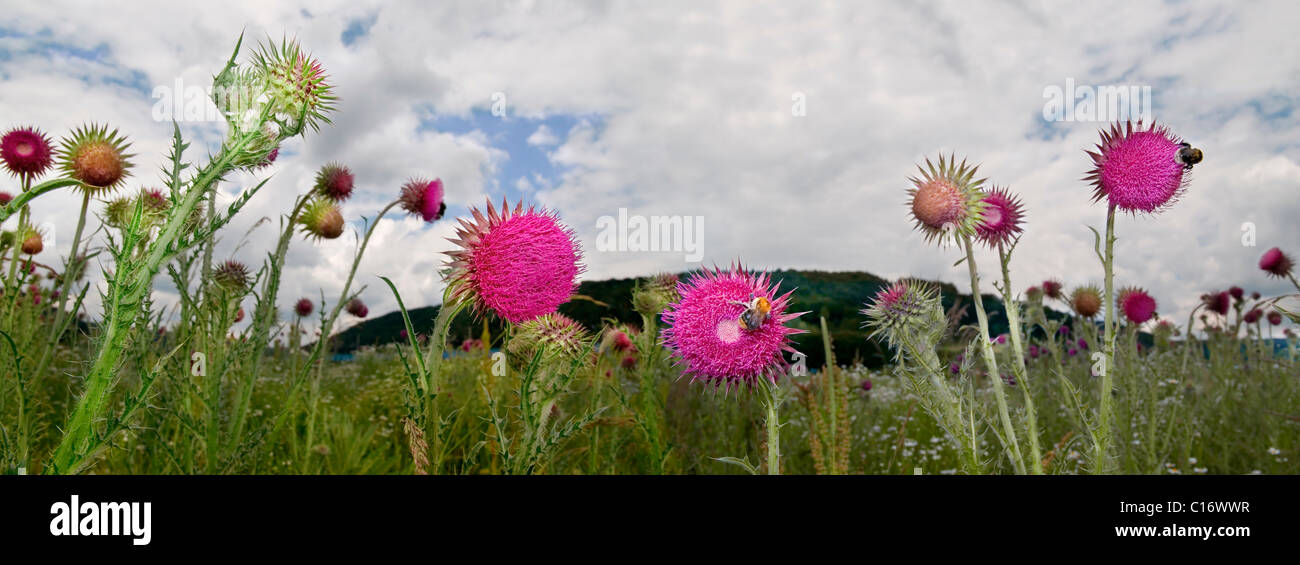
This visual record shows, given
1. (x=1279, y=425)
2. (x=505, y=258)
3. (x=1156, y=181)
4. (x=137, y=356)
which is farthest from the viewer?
(x=1279, y=425)

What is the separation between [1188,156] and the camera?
3.48m

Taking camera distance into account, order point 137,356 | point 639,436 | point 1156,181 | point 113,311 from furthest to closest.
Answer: point 639,436 < point 137,356 < point 1156,181 < point 113,311

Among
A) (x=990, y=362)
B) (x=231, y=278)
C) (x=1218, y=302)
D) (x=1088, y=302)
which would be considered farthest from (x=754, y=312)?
(x=1218, y=302)

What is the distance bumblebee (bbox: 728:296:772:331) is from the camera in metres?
2.14

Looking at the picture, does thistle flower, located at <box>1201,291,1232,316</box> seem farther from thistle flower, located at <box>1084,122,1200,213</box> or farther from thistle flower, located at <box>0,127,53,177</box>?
thistle flower, located at <box>0,127,53,177</box>

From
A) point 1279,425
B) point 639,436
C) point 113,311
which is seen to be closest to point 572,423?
point 113,311

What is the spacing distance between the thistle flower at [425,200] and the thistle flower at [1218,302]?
984 centimetres

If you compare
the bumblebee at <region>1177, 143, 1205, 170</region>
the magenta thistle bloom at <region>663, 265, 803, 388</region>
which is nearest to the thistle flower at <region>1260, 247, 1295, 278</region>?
the bumblebee at <region>1177, 143, 1205, 170</region>
